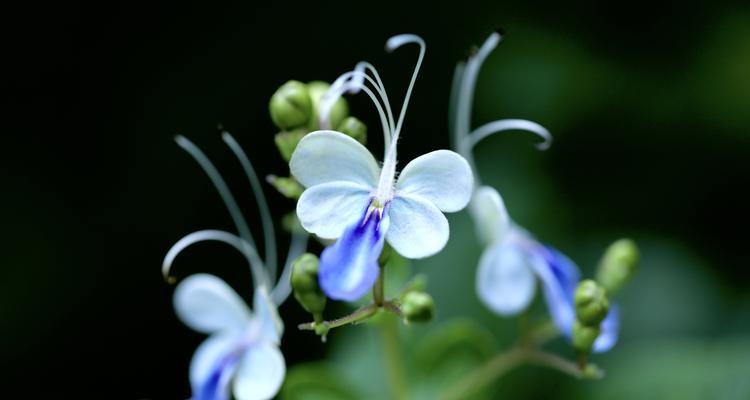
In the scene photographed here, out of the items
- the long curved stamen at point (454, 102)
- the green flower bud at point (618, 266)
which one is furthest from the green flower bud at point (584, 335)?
the long curved stamen at point (454, 102)

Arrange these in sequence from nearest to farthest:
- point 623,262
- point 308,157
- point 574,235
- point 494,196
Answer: point 308,157 < point 494,196 < point 623,262 < point 574,235

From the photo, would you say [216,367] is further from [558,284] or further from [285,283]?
[558,284]

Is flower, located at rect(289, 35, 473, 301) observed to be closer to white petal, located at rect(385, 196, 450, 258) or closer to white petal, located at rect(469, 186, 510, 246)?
white petal, located at rect(385, 196, 450, 258)

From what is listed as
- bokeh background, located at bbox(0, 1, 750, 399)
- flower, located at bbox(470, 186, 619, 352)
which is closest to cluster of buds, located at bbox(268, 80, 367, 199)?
flower, located at bbox(470, 186, 619, 352)

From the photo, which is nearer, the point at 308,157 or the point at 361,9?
the point at 308,157

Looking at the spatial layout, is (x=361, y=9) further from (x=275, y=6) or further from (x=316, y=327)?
(x=316, y=327)

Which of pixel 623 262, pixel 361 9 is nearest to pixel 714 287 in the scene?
pixel 623 262
